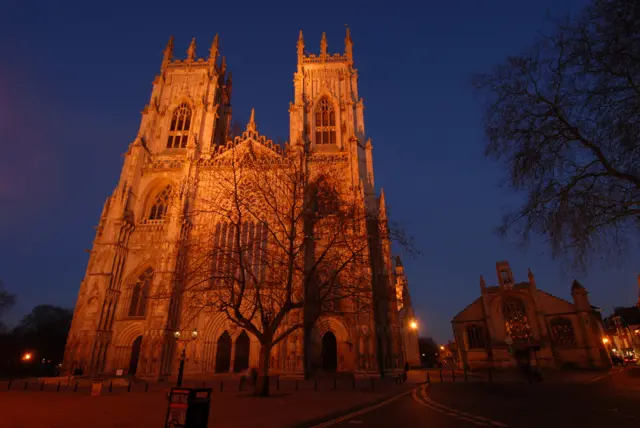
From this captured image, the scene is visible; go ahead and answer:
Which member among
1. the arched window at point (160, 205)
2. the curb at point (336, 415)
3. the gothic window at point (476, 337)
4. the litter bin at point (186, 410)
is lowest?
the curb at point (336, 415)

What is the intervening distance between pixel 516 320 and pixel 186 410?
1570 inches

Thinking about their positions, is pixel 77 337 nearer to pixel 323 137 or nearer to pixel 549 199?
pixel 323 137

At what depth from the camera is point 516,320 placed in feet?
120

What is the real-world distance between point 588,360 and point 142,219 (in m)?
43.9

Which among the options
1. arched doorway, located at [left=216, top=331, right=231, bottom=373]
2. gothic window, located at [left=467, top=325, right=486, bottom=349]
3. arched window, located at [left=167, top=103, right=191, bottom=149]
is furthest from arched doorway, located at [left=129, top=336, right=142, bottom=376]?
gothic window, located at [left=467, top=325, right=486, bottom=349]

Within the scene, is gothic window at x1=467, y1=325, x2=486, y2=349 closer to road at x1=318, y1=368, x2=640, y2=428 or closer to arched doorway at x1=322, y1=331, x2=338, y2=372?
arched doorway at x1=322, y1=331, x2=338, y2=372

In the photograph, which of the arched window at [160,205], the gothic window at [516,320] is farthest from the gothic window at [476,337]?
the arched window at [160,205]

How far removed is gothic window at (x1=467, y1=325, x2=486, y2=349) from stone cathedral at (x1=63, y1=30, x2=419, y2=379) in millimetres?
17131

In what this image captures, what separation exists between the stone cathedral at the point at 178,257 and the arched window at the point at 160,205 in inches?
3.6

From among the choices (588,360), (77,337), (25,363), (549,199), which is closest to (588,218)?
(549,199)

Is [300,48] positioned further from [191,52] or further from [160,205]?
[160,205]

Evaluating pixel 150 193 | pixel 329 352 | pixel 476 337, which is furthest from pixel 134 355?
pixel 476 337

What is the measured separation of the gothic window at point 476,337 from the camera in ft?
123

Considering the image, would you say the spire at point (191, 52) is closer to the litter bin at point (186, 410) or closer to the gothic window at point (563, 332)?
the litter bin at point (186, 410)
